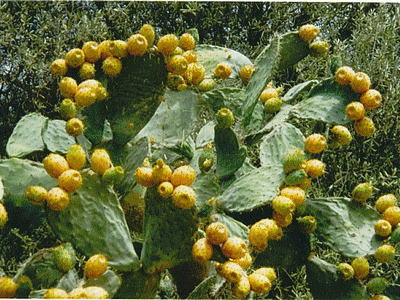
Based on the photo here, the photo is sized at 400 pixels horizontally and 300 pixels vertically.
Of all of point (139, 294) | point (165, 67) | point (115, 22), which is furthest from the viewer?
point (115, 22)

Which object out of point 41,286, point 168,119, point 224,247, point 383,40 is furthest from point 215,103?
point 383,40

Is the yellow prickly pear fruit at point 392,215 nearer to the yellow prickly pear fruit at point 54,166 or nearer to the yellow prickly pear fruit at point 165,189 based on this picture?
the yellow prickly pear fruit at point 165,189

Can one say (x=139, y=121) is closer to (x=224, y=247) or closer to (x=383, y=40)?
(x=224, y=247)

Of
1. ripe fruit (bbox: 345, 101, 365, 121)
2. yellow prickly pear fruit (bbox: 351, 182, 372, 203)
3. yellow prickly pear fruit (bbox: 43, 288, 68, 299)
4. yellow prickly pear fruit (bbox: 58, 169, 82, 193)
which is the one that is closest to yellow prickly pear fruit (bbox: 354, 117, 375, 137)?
ripe fruit (bbox: 345, 101, 365, 121)

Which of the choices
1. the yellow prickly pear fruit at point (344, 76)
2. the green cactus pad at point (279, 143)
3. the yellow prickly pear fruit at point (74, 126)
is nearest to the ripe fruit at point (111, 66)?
the yellow prickly pear fruit at point (74, 126)

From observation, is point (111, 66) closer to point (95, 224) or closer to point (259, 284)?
point (95, 224)

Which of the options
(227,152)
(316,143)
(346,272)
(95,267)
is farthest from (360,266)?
(95,267)

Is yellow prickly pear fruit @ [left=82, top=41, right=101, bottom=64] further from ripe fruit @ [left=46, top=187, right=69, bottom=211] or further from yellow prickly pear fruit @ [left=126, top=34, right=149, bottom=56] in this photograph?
ripe fruit @ [left=46, top=187, right=69, bottom=211]
